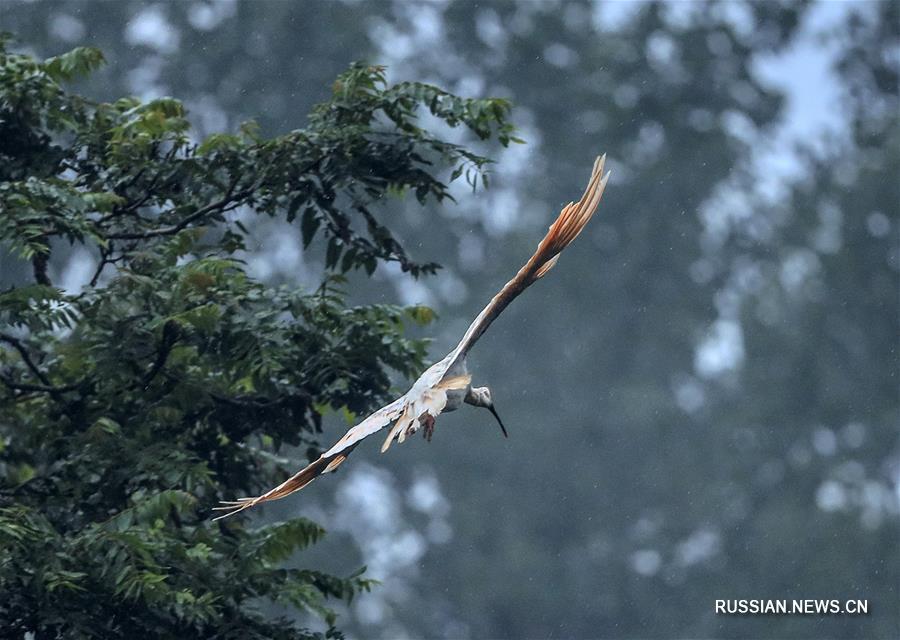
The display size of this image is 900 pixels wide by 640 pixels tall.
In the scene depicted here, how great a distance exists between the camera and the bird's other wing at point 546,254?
17.1 ft

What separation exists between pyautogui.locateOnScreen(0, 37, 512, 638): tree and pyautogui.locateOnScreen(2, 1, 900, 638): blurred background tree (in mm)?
13237

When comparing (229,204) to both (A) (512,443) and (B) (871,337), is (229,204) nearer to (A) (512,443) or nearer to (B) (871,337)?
(A) (512,443)

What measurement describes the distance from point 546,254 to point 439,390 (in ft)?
2.26

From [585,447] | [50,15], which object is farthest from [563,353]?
[50,15]

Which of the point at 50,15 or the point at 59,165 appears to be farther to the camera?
the point at 50,15

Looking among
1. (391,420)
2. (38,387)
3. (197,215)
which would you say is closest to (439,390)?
(391,420)

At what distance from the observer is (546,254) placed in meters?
5.43

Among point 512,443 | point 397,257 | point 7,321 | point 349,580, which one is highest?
Answer: point 512,443

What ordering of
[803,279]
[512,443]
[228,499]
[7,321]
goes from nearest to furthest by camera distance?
1. [7,321]
2. [228,499]
3. [512,443]
4. [803,279]

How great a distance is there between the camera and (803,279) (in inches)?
883

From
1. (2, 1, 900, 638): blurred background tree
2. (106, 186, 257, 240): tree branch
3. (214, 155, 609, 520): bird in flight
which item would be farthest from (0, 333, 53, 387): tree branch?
(2, 1, 900, 638): blurred background tree

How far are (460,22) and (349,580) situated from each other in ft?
60.8

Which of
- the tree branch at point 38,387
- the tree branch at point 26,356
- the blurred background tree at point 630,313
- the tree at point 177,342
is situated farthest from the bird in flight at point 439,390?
the blurred background tree at point 630,313

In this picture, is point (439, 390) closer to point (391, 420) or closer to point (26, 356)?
point (391, 420)
